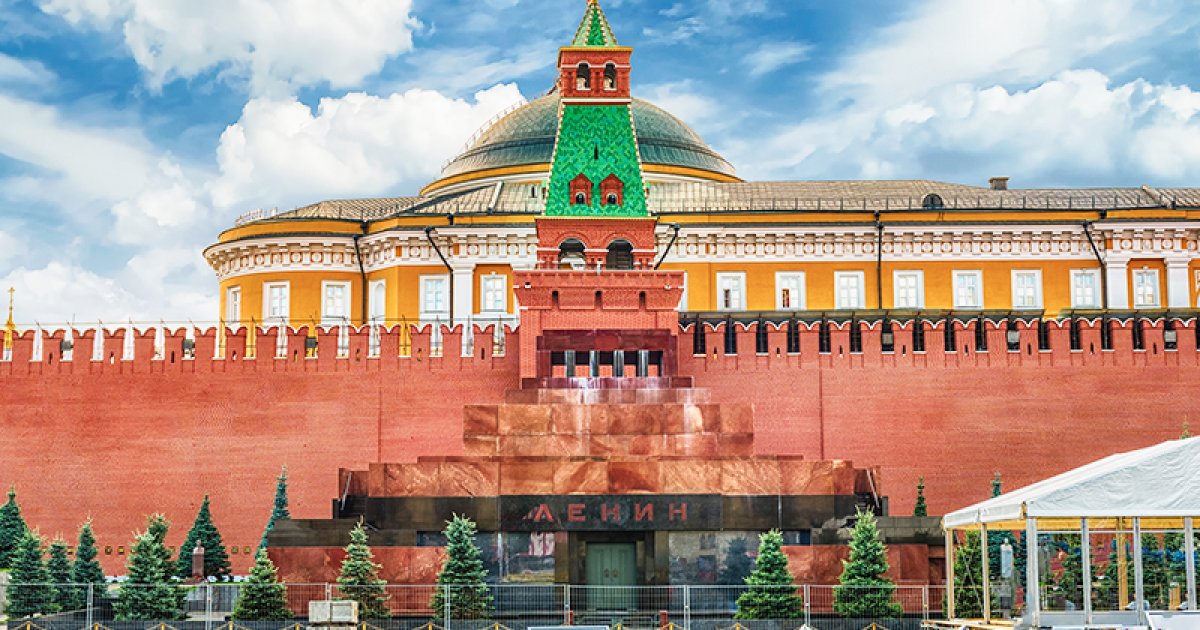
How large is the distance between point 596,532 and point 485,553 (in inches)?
79.0

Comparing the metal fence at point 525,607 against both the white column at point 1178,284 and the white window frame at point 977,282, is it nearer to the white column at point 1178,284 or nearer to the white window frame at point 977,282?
the white window frame at point 977,282

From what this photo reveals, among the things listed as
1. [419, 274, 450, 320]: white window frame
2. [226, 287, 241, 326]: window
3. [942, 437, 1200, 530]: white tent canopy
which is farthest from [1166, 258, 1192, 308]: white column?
[942, 437, 1200, 530]: white tent canopy

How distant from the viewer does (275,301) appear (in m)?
48.2

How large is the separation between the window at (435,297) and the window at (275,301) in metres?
3.99

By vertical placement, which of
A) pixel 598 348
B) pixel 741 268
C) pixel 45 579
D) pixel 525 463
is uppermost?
pixel 741 268

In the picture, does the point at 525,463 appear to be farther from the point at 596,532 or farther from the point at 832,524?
the point at 832,524

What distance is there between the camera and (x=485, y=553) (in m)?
30.3

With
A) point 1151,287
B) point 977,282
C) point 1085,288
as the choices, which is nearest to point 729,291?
point 977,282

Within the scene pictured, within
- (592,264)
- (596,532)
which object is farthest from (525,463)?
(592,264)

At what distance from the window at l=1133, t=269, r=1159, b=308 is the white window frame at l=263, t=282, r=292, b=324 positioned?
23.2 meters

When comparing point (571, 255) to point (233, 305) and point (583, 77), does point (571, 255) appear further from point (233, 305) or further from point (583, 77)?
point (233, 305)

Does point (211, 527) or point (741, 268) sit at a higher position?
point (741, 268)

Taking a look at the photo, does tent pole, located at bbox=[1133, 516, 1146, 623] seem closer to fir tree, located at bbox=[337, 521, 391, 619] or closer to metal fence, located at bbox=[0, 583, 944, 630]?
metal fence, located at bbox=[0, 583, 944, 630]

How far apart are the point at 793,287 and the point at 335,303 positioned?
12.8m
